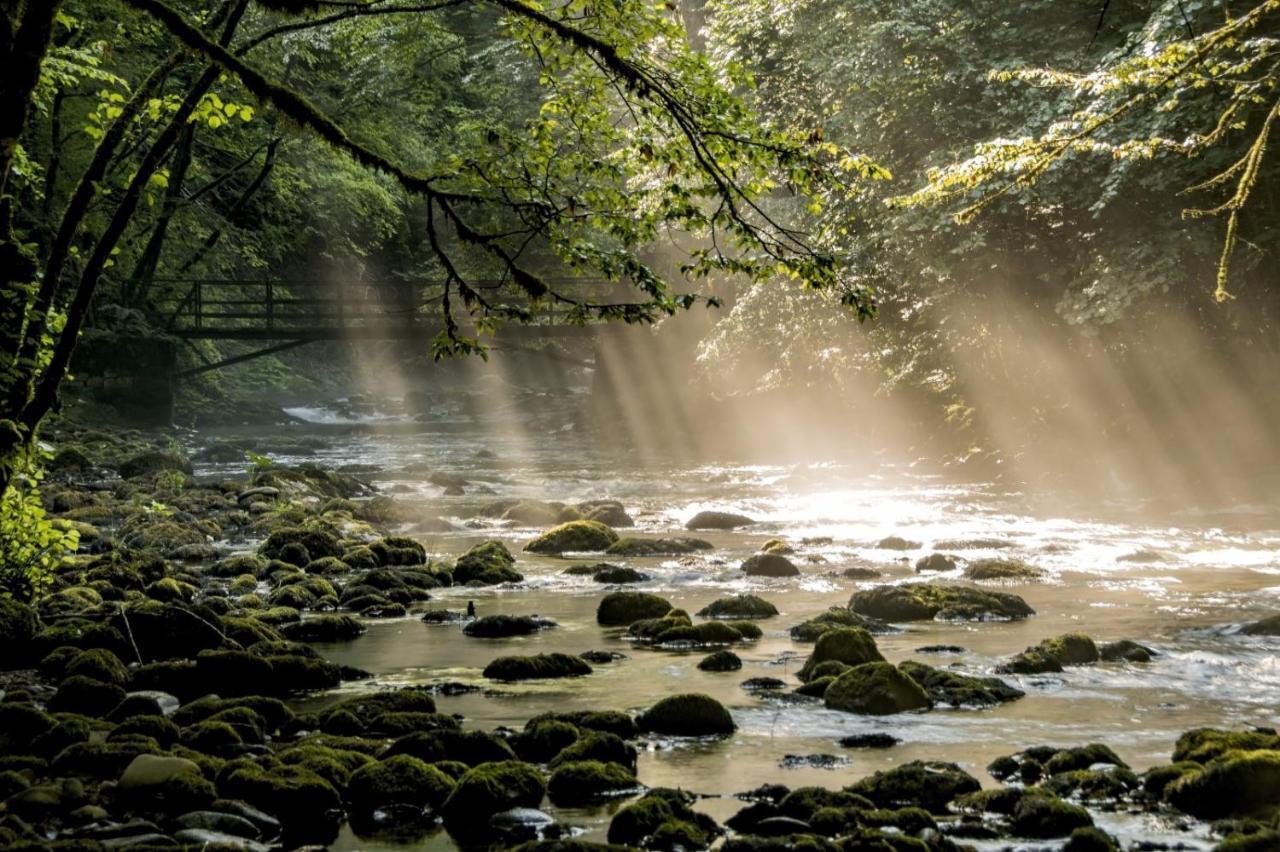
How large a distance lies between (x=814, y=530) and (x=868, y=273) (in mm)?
8345

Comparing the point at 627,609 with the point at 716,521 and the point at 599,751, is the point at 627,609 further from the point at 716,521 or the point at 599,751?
the point at 716,521

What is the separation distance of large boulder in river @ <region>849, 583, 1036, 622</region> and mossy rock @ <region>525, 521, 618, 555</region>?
4.85 m

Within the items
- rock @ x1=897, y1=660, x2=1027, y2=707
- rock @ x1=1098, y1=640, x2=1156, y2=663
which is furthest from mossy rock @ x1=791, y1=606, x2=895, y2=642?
rock @ x1=1098, y1=640, x2=1156, y2=663

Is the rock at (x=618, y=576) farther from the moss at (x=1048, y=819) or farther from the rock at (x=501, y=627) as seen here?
the moss at (x=1048, y=819)

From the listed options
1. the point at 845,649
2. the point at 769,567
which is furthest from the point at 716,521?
the point at 845,649

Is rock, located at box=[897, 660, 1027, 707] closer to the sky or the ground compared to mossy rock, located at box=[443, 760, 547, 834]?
closer to the ground

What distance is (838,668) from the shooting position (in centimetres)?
784

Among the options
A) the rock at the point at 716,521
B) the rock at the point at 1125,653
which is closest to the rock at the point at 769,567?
the rock at the point at 716,521

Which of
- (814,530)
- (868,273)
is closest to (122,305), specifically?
(868,273)

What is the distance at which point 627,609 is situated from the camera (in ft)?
33.3

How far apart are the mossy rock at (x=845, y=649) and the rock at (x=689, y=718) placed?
1466 millimetres

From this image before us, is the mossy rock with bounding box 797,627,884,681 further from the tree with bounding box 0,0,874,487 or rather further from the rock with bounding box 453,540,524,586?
the rock with bounding box 453,540,524,586

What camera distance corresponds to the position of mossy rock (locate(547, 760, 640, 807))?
5.58m

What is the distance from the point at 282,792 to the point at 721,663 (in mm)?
3659
